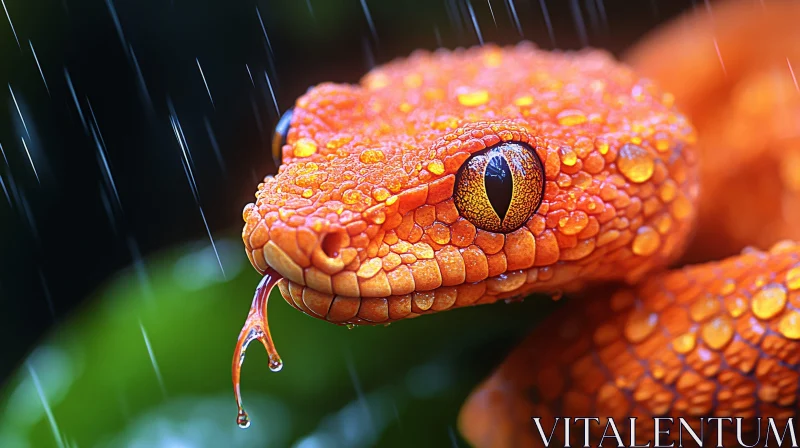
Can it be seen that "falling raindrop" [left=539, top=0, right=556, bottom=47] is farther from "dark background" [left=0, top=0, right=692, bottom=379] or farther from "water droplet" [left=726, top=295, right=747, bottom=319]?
"water droplet" [left=726, top=295, right=747, bottom=319]

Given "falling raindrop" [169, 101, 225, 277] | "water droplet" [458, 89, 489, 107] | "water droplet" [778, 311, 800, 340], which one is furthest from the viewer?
"falling raindrop" [169, 101, 225, 277]

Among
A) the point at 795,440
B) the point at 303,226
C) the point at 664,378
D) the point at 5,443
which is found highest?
the point at 303,226

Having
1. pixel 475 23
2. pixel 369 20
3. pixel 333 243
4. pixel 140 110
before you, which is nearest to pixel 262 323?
pixel 333 243

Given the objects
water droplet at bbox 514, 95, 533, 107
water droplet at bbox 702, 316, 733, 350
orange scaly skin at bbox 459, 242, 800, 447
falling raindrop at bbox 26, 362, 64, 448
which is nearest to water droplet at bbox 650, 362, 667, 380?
orange scaly skin at bbox 459, 242, 800, 447

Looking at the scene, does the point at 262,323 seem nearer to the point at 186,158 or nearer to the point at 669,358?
the point at 669,358

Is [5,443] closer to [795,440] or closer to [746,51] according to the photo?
[795,440]

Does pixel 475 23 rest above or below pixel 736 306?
above

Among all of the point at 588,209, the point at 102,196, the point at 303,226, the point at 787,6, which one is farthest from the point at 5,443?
the point at 787,6

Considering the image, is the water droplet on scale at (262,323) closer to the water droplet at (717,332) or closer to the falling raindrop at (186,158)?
the water droplet at (717,332)
